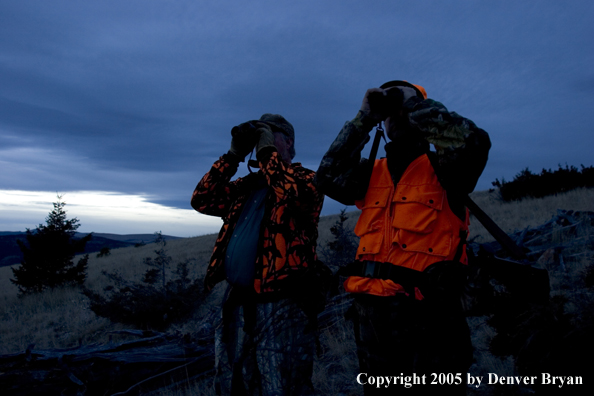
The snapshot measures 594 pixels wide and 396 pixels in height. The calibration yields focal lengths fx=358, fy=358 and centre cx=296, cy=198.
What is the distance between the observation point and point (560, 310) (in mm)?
1680

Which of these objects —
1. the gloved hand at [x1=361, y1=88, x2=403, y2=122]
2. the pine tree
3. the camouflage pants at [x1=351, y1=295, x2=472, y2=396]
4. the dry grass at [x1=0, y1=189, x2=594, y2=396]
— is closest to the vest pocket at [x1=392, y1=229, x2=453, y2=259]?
the camouflage pants at [x1=351, y1=295, x2=472, y2=396]

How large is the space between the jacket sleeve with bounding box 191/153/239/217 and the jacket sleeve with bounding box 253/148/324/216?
469 mm

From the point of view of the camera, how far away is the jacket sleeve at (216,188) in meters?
2.95

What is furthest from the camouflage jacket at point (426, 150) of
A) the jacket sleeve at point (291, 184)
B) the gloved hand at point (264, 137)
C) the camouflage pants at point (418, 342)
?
the gloved hand at point (264, 137)

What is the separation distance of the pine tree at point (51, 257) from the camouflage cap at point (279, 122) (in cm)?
1090

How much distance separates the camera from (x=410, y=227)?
5.96 feet

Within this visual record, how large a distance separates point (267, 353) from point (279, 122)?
1.74m

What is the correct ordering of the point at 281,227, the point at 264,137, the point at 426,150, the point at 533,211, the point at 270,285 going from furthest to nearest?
the point at 533,211, the point at 264,137, the point at 281,227, the point at 270,285, the point at 426,150

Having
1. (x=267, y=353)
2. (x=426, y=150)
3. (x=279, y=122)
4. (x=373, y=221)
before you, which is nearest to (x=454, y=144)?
(x=426, y=150)

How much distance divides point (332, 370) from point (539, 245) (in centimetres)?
520

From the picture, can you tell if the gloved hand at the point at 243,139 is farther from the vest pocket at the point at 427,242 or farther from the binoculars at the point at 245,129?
the vest pocket at the point at 427,242

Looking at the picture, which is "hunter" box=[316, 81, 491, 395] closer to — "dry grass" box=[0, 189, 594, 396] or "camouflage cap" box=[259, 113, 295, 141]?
"camouflage cap" box=[259, 113, 295, 141]

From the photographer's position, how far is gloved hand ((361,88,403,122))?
1.98m

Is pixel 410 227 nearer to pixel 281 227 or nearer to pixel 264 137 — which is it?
pixel 281 227
